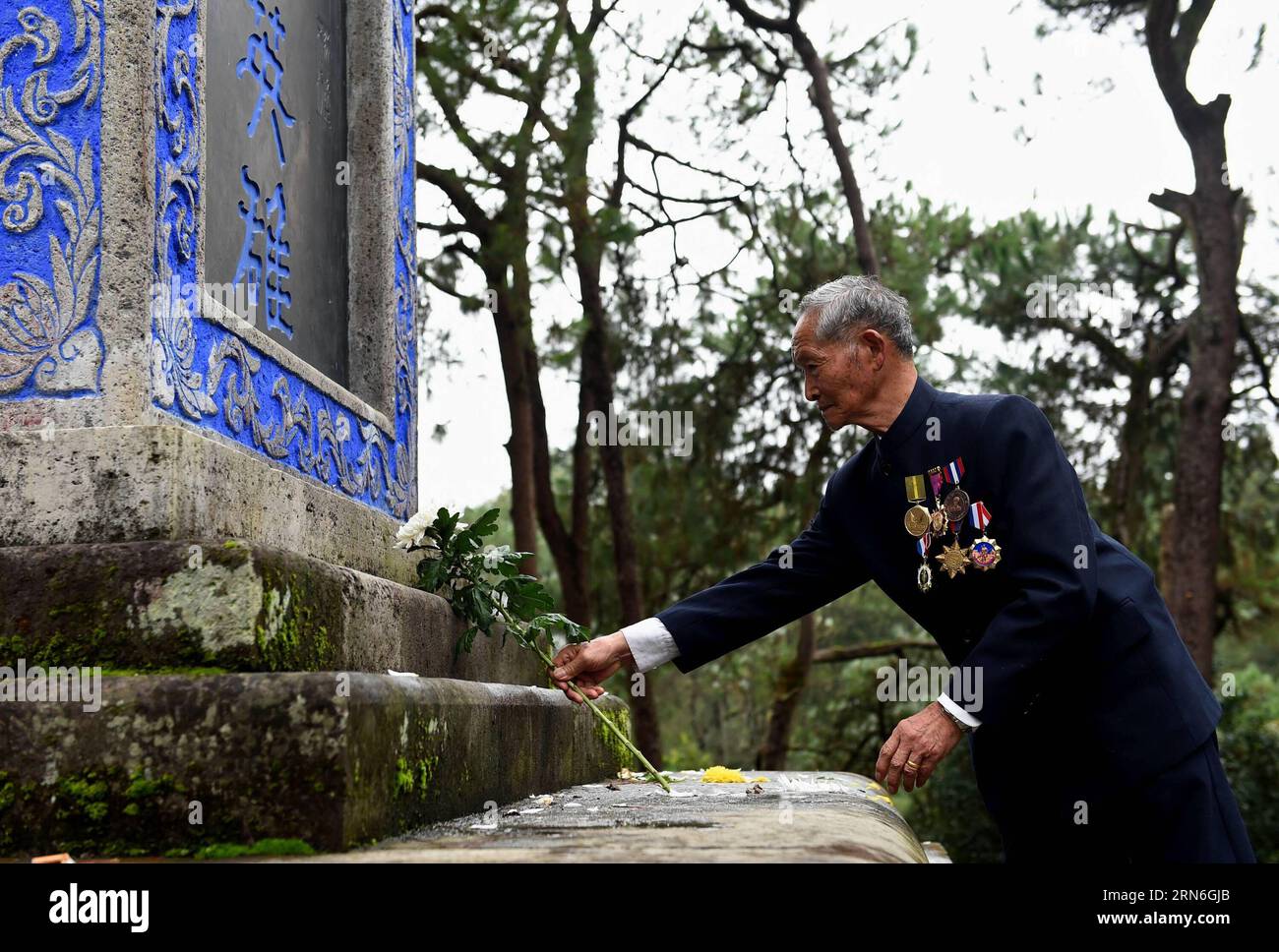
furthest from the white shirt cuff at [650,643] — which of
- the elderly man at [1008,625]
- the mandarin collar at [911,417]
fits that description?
the mandarin collar at [911,417]

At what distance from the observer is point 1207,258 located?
988cm

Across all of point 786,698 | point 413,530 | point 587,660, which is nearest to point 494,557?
point 413,530

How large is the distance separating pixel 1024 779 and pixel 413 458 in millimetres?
2511

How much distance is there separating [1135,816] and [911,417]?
1012mm

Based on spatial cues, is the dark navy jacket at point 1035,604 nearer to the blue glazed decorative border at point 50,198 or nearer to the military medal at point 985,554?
the military medal at point 985,554

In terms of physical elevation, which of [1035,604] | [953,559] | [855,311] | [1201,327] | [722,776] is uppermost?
[1201,327]

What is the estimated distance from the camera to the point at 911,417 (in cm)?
311

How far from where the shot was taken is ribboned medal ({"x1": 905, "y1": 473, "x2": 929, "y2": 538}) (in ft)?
9.87

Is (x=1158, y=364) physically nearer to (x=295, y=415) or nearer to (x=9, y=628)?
(x=295, y=415)

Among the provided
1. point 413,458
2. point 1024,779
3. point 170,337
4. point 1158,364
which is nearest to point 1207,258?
point 1158,364

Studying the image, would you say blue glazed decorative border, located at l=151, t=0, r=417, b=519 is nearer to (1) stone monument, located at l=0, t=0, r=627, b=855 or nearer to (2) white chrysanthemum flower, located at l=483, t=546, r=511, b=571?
(1) stone monument, located at l=0, t=0, r=627, b=855

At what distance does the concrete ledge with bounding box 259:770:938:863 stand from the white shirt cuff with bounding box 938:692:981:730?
27 centimetres

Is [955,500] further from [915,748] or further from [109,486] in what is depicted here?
[109,486]

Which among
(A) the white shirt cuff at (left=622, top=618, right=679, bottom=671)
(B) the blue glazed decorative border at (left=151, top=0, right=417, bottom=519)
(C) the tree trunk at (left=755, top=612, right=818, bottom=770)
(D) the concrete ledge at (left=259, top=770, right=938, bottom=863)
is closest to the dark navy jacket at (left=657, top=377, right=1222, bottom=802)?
(D) the concrete ledge at (left=259, top=770, right=938, bottom=863)
